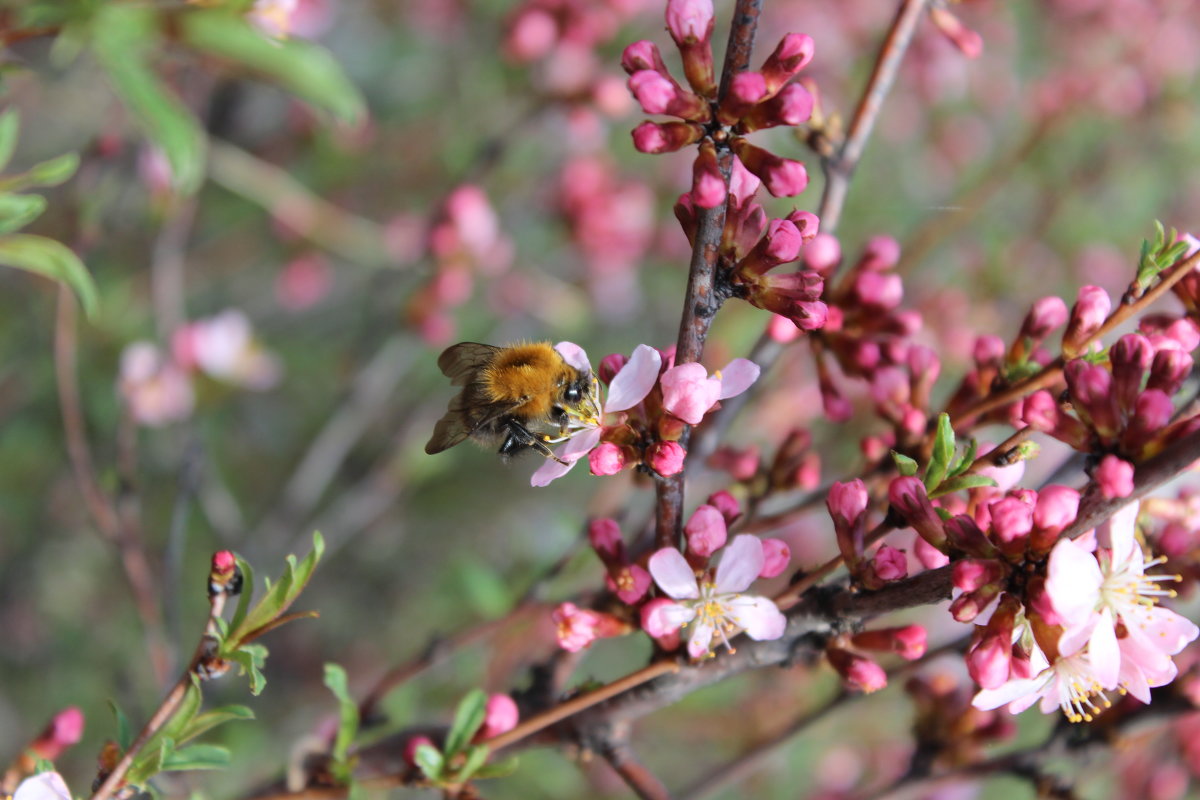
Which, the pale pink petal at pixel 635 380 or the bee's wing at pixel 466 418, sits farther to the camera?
the bee's wing at pixel 466 418

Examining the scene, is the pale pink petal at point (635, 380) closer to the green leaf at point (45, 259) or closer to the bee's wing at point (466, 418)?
the bee's wing at point (466, 418)

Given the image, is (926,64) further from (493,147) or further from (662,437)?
(662,437)

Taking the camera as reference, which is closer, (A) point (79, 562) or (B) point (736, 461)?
(B) point (736, 461)

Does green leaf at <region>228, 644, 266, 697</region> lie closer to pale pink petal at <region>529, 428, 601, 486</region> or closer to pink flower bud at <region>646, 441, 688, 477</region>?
pale pink petal at <region>529, 428, 601, 486</region>

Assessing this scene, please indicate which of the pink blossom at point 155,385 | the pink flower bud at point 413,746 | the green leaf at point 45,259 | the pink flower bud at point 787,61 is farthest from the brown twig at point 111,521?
the pink flower bud at point 787,61

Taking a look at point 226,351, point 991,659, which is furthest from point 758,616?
point 226,351

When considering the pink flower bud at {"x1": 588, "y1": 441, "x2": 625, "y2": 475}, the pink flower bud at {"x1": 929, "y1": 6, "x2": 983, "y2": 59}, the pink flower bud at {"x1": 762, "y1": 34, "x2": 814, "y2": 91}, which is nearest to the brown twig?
the pink flower bud at {"x1": 588, "y1": 441, "x2": 625, "y2": 475}

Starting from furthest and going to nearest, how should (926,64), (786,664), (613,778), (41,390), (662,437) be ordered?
1. (926,64)
2. (613,778)
3. (41,390)
4. (786,664)
5. (662,437)

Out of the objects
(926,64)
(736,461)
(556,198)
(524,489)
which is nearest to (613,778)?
(524,489)
